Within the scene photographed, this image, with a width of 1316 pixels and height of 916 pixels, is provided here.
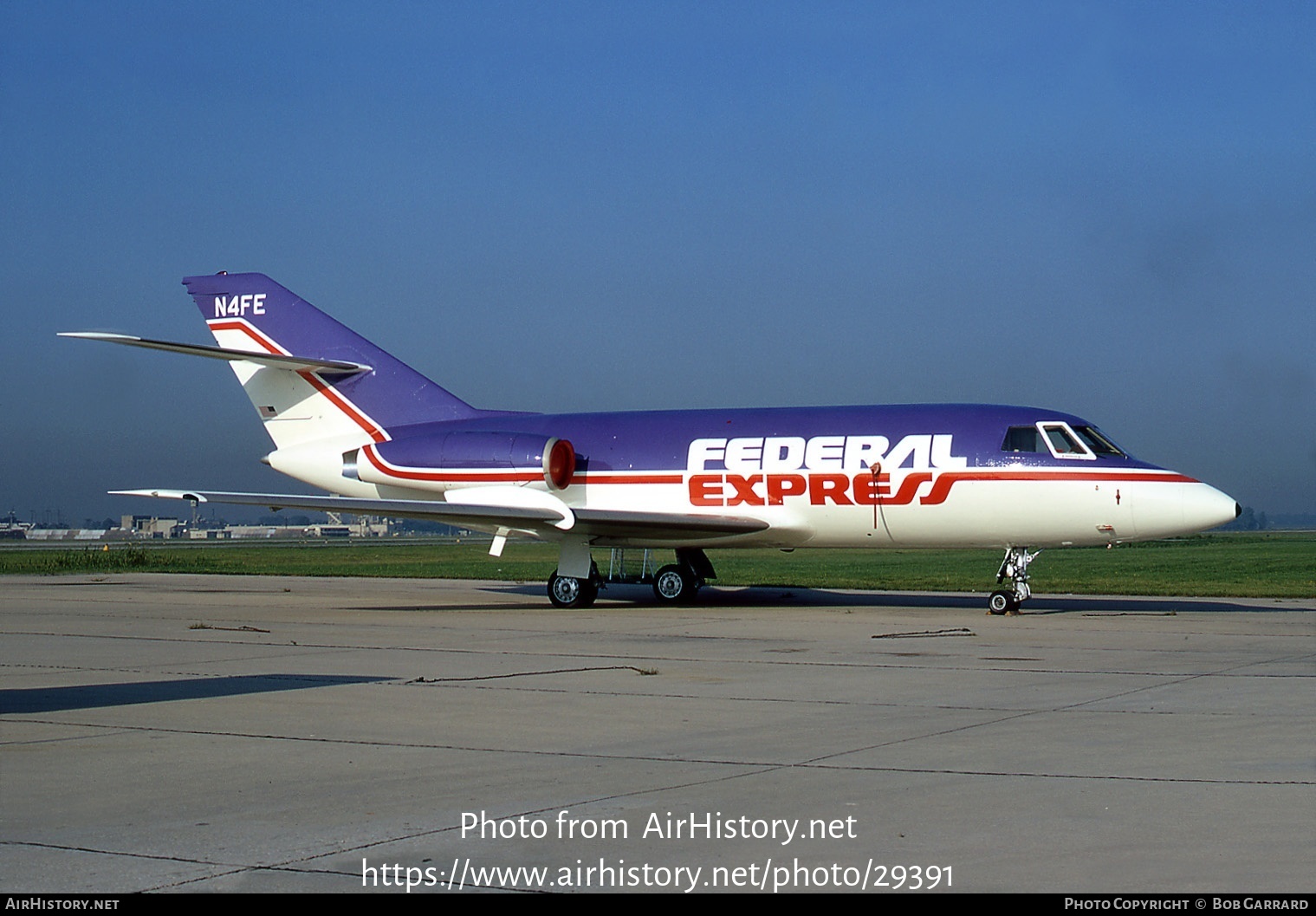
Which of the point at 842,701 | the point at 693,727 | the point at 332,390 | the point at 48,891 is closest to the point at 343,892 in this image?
the point at 48,891

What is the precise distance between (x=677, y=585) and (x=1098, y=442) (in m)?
8.45

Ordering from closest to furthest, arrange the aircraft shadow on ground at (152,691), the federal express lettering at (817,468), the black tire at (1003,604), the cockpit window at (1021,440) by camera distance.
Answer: the aircraft shadow on ground at (152,691) < the black tire at (1003,604) < the cockpit window at (1021,440) < the federal express lettering at (817,468)

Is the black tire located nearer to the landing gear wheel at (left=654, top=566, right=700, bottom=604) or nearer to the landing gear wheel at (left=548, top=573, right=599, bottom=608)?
the landing gear wheel at (left=654, top=566, right=700, bottom=604)

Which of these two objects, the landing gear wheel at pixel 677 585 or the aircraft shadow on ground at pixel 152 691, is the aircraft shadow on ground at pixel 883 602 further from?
the aircraft shadow on ground at pixel 152 691

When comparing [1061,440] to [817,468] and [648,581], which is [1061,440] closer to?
[817,468]

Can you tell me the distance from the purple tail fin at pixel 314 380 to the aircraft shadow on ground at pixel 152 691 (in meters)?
15.2

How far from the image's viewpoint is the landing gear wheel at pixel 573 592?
25.8m

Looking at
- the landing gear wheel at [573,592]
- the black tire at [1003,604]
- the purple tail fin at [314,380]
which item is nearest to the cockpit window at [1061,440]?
the black tire at [1003,604]

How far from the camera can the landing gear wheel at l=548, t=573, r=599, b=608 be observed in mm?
25766

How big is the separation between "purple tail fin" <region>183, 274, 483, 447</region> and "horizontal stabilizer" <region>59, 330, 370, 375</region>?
160 millimetres

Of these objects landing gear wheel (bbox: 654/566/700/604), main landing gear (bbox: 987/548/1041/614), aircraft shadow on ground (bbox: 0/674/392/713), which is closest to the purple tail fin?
landing gear wheel (bbox: 654/566/700/604)

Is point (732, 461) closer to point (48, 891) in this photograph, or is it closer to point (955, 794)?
point (955, 794)

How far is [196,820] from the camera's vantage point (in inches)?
281

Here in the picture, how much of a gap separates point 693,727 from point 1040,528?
13.3m
